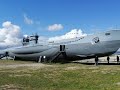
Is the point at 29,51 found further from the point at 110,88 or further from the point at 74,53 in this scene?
the point at 110,88

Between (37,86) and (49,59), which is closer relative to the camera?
(37,86)

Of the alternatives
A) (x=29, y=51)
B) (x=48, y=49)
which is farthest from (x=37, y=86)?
(x=29, y=51)

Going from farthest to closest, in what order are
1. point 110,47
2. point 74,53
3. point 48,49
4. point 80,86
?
point 48,49
point 74,53
point 110,47
point 80,86

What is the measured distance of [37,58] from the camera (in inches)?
2719

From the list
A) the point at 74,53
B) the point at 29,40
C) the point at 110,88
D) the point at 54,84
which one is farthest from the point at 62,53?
the point at 110,88

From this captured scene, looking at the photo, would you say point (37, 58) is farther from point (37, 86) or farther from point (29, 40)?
point (37, 86)

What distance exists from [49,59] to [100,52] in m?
13.1

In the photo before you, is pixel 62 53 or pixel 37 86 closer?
pixel 37 86

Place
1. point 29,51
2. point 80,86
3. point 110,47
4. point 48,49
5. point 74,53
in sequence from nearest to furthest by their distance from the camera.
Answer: point 80,86 → point 110,47 → point 74,53 → point 48,49 → point 29,51

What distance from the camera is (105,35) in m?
59.1

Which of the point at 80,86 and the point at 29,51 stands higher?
the point at 29,51

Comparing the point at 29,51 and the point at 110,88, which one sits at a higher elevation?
the point at 29,51

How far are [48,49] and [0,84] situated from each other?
3957cm

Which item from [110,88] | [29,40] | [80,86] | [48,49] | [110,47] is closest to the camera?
[110,88]
